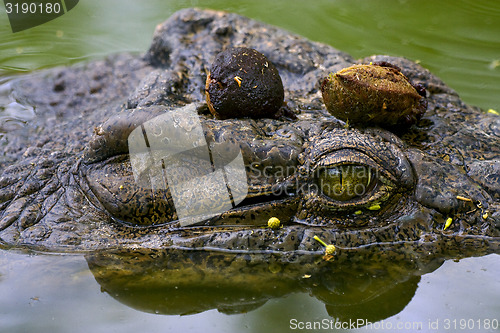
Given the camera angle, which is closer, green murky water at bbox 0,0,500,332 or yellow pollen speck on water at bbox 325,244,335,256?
green murky water at bbox 0,0,500,332

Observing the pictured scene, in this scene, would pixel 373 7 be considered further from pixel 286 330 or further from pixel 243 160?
pixel 286 330

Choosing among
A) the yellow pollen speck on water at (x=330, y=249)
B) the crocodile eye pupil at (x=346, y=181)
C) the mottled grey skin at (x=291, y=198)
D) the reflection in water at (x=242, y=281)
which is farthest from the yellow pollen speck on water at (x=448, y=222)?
the yellow pollen speck on water at (x=330, y=249)

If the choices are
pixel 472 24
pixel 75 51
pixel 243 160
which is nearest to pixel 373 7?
pixel 472 24

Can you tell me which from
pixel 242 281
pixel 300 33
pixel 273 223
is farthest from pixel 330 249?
pixel 300 33

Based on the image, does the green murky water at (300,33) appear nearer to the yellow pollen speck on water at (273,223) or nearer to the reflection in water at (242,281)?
the reflection in water at (242,281)

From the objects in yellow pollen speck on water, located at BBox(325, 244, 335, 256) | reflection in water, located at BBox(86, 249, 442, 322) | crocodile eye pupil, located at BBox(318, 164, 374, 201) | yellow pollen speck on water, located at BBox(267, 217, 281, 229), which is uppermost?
crocodile eye pupil, located at BBox(318, 164, 374, 201)

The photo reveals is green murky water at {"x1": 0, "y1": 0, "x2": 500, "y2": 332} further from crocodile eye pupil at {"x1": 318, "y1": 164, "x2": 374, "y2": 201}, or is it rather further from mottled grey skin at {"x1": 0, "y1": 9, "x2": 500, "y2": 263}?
crocodile eye pupil at {"x1": 318, "y1": 164, "x2": 374, "y2": 201}

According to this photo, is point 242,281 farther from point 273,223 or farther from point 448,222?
point 448,222

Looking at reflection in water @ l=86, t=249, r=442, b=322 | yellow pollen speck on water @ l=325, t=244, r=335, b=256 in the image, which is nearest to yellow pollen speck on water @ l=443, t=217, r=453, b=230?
reflection in water @ l=86, t=249, r=442, b=322
